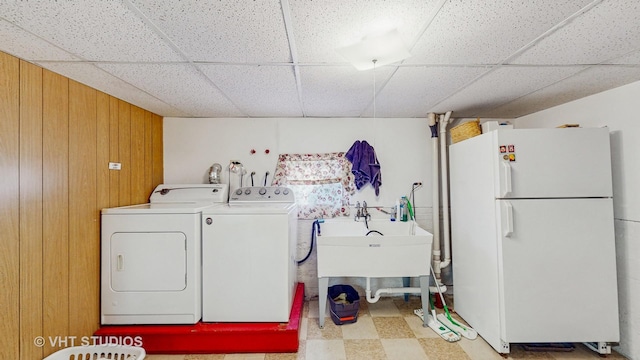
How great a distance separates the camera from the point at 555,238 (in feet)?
6.52

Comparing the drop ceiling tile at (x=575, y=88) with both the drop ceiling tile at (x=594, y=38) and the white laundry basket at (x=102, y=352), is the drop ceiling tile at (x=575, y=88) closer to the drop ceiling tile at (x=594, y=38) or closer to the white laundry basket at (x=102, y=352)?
the drop ceiling tile at (x=594, y=38)

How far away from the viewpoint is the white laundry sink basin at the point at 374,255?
238cm

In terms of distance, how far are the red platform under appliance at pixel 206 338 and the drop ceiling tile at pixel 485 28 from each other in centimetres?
219

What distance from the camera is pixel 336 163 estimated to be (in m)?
3.13

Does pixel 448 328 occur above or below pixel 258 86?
below

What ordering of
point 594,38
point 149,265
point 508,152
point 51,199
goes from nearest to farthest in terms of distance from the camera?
point 594,38 < point 51,199 < point 508,152 < point 149,265

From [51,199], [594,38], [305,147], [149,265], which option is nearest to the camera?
[594,38]

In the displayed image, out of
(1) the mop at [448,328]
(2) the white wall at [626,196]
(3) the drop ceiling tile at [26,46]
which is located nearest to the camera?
(3) the drop ceiling tile at [26,46]

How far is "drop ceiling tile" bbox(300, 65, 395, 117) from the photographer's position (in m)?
1.80

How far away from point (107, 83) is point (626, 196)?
3.98m

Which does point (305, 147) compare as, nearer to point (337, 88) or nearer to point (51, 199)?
point (337, 88)

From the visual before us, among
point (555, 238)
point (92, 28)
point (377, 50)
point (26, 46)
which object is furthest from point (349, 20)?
point (555, 238)

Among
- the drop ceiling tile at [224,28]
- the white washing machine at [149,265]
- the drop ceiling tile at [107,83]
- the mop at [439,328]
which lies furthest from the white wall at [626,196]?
the drop ceiling tile at [107,83]

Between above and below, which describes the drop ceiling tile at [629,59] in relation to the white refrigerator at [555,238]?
above
